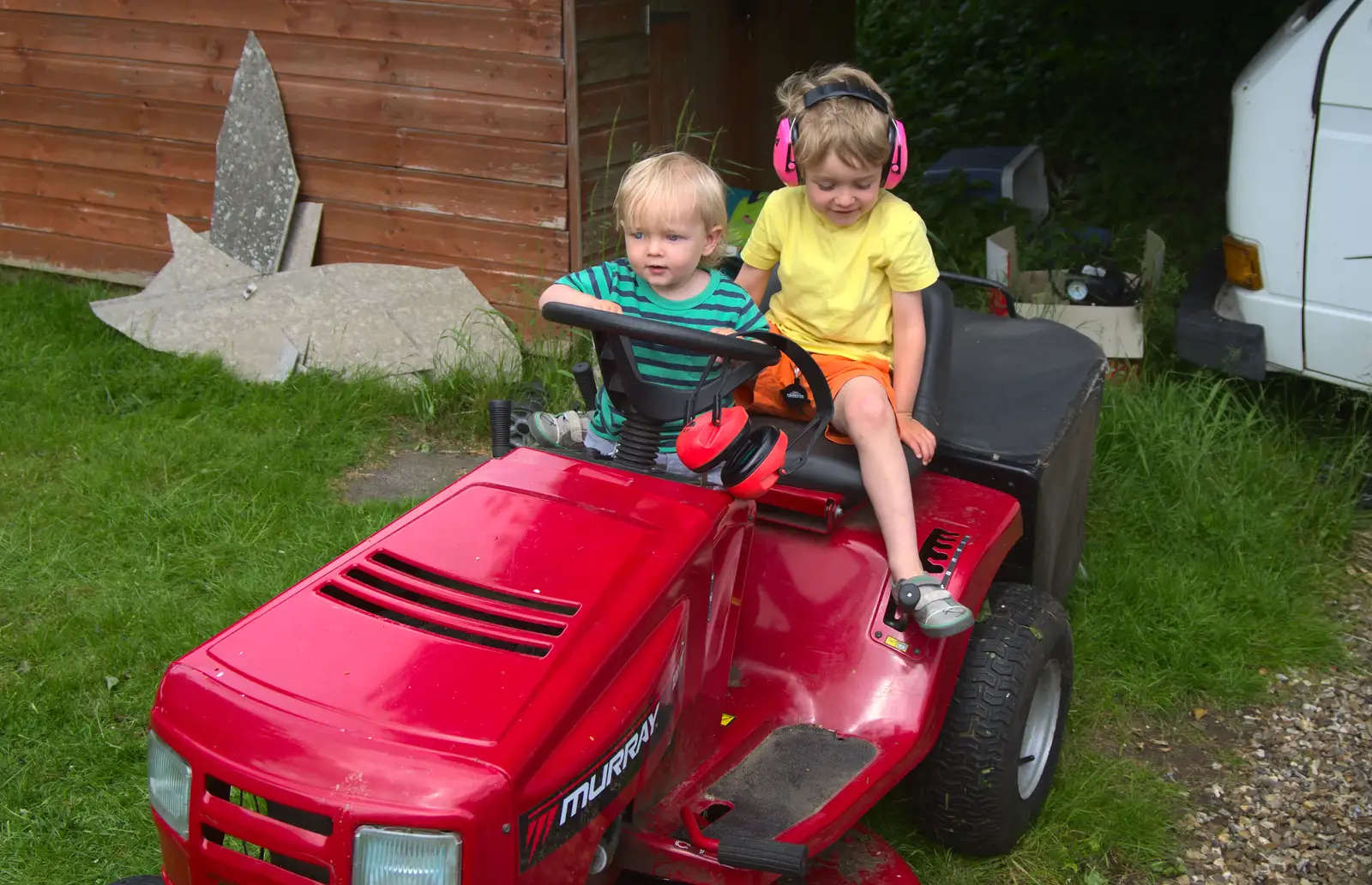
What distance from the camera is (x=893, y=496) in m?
2.71

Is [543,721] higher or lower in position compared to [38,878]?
higher

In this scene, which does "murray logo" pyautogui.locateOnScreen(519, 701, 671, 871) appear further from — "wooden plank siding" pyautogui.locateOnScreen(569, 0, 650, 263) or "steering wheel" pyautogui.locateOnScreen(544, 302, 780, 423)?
"wooden plank siding" pyautogui.locateOnScreen(569, 0, 650, 263)

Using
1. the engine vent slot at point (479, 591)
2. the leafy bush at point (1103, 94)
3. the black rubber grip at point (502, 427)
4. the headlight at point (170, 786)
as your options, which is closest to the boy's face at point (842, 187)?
the black rubber grip at point (502, 427)

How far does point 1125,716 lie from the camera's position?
3529mm

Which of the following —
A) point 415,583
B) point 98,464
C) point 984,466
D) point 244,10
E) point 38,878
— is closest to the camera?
point 415,583

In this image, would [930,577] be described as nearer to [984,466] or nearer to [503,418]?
[984,466]

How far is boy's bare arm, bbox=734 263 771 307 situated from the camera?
3.24 meters

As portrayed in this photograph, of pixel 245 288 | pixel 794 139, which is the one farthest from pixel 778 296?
pixel 245 288

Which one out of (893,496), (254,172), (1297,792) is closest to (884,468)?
(893,496)

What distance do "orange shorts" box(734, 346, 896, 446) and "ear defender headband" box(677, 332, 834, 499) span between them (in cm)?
44

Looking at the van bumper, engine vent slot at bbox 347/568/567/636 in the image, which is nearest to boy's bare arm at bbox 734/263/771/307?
engine vent slot at bbox 347/568/567/636

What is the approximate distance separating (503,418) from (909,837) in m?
1.27

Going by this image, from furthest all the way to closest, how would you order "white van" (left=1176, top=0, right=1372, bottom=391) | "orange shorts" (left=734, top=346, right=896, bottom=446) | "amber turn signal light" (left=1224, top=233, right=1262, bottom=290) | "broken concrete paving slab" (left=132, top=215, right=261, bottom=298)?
"broken concrete paving slab" (left=132, top=215, right=261, bottom=298)
"amber turn signal light" (left=1224, top=233, right=1262, bottom=290)
"white van" (left=1176, top=0, right=1372, bottom=391)
"orange shorts" (left=734, top=346, right=896, bottom=446)

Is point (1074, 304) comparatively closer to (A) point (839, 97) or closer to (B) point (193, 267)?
(A) point (839, 97)
